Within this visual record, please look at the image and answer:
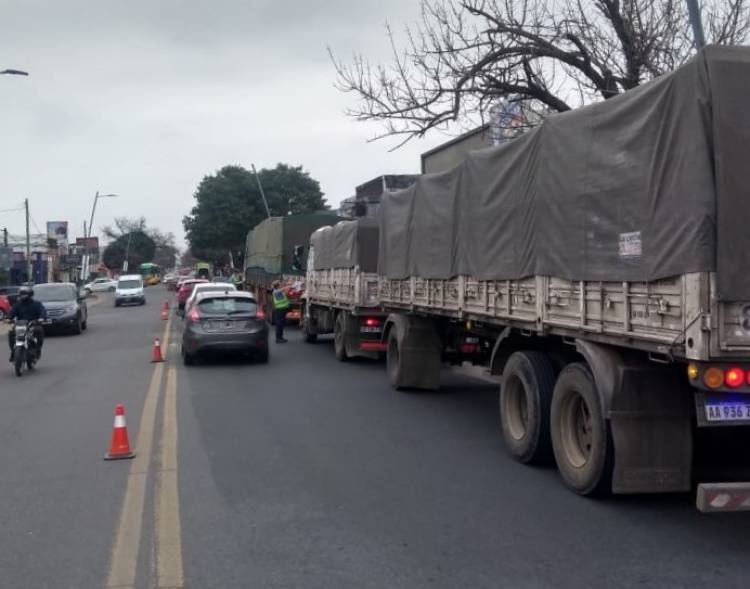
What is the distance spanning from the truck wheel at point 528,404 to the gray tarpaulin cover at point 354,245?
860 centimetres

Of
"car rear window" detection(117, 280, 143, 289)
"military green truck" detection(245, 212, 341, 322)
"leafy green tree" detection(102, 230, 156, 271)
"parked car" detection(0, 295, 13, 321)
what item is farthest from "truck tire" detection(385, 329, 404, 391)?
"leafy green tree" detection(102, 230, 156, 271)

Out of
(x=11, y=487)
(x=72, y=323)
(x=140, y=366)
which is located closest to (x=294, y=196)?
(x=72, y=323)

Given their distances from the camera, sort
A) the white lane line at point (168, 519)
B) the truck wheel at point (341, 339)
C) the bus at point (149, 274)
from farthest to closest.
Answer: the bus at point (149, 274)
the truck wheel at point (341, 339)
the white lane line at point (168, 519)

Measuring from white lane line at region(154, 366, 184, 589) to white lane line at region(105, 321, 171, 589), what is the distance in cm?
13

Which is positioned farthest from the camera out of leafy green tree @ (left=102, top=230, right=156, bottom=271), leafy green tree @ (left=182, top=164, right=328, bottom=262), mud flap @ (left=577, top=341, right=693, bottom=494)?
leafy green tree @ (left=102, top=230, right=156, bottom=271)

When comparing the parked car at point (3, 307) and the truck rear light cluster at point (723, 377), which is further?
the parked car at point (3, 307)

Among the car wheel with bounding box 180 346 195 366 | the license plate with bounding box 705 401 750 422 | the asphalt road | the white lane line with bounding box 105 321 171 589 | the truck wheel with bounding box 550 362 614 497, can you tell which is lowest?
the asphalt road

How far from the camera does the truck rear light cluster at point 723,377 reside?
5898 millimetres

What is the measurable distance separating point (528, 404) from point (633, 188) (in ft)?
8.64

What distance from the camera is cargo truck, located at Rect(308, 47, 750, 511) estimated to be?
5906 millimetres

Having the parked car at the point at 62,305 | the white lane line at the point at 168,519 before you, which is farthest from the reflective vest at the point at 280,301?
the white lane line at the point at 168,519

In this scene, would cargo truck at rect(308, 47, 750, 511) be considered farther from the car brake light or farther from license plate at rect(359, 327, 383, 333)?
license plate at rect(359, 327, 383, 333)

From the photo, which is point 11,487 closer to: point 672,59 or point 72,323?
point 672,59

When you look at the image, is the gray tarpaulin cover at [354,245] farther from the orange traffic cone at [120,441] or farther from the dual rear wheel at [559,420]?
the orange traffic cone at [120,441]
